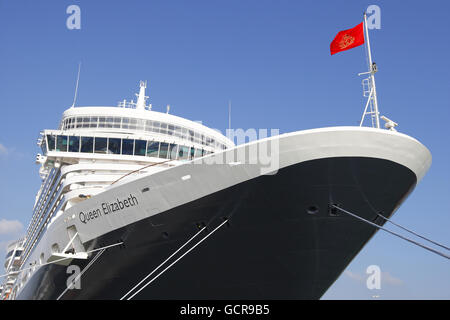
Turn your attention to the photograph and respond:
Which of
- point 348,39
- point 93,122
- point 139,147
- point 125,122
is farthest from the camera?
point 93,122

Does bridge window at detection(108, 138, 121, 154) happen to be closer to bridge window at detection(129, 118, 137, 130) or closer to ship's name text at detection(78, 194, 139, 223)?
bridge window at detection(129, 118, 137, 130)

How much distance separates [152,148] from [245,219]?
811cm

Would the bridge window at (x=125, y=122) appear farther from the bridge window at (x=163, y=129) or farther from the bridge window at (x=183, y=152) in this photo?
the bridge window at (x=183, y=152)

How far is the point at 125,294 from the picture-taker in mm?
11406

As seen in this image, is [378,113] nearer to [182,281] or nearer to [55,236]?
[182,281]

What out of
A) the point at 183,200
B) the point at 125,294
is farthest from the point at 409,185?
the point at 125,294

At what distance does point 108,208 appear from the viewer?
460 inches

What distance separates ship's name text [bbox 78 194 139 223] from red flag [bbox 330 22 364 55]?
23.3 feet

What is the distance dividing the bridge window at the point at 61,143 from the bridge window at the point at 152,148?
3549 mm

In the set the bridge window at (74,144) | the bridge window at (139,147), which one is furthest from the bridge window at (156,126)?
the bridge window at (74,144)

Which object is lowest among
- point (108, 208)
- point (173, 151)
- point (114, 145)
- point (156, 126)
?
point (108, 208)

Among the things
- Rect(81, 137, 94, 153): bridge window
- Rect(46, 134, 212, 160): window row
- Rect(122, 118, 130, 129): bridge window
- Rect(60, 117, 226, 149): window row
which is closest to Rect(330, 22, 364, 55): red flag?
Rect(46, 134, 212, 160): window row

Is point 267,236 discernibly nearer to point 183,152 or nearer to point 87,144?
point 183,152

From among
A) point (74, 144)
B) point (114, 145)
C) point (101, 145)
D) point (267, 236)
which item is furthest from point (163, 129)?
point (267, 236)
